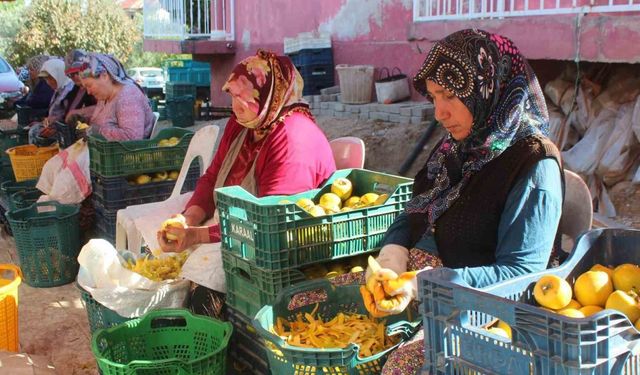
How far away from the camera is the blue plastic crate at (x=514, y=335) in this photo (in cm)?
162

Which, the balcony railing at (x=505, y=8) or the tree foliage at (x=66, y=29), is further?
the tree foliage at (x=66, y=29)

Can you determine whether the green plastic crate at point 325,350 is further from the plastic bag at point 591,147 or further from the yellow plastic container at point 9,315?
the plastic bag at point 591,147

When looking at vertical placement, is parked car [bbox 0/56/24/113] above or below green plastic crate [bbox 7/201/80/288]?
above

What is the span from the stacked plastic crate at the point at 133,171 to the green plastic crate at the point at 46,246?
0.29 metres

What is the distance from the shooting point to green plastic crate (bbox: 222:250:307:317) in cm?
297

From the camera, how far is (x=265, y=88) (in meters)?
3.57

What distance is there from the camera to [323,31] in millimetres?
10695

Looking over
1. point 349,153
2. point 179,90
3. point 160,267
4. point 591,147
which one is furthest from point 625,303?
point 179,90

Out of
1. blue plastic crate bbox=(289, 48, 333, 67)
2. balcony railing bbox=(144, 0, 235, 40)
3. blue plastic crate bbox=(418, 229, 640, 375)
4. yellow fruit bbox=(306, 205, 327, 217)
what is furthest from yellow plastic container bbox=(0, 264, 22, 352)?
balcony railing bbox=(144, 0, 235, 40)

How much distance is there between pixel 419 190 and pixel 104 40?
1025 inches

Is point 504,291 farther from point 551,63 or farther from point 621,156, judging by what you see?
point 551,63

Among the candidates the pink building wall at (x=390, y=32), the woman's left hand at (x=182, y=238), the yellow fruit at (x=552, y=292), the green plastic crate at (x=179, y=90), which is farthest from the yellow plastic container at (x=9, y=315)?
the green plastic crate at (x=179, y=90)

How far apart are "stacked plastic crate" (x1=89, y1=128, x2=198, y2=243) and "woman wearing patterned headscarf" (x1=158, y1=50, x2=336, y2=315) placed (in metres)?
1.65

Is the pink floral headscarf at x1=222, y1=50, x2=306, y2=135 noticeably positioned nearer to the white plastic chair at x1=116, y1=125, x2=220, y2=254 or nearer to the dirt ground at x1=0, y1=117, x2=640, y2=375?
the white plastic chair at x1=116, y1=125, x2=220, y2=254
